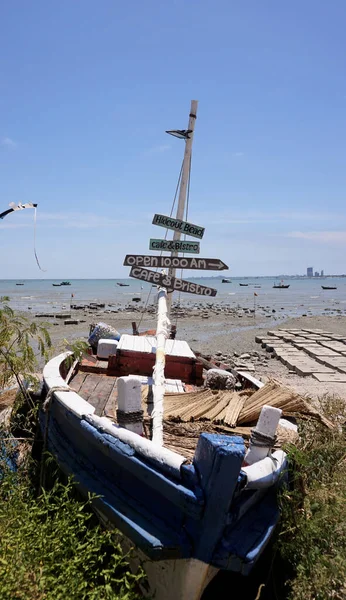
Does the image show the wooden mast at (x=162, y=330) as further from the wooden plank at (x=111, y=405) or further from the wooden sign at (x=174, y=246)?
the wooden plank at (x=111, y=405)

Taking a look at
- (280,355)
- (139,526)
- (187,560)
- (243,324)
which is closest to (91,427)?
(139,526)

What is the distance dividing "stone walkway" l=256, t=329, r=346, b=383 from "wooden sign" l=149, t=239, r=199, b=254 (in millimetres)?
8057

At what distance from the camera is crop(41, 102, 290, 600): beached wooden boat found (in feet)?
9.71

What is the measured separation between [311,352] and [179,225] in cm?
1294

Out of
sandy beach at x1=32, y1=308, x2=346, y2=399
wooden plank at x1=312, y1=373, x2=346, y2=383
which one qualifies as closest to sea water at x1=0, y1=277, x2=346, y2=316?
sandy beach at x1=32, y1=308, x2=346, y2=399

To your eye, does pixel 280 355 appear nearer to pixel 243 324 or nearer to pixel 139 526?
pixel 243 324

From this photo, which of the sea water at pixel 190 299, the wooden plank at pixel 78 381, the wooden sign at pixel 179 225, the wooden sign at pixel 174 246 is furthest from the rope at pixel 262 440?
the sea water at pixel 190 299

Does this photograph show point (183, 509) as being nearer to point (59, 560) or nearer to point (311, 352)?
point (59, 560)

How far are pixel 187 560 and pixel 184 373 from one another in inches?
163

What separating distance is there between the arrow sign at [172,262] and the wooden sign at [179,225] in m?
0.91

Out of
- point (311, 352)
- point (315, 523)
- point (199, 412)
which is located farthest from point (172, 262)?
point (311, 352)

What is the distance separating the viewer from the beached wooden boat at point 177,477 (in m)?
2.96

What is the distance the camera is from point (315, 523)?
12.3ft

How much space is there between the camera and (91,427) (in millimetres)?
3766
